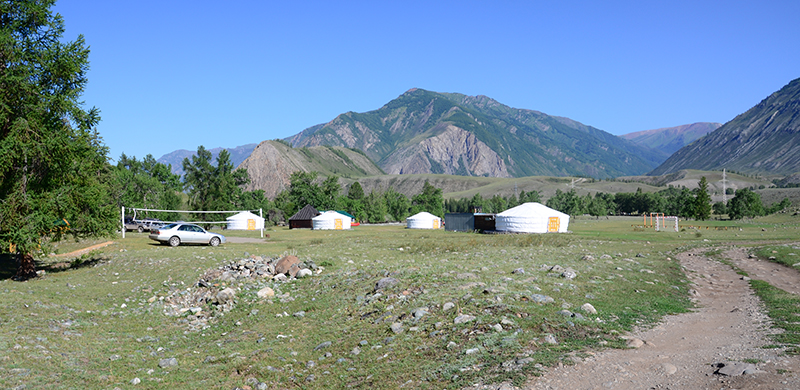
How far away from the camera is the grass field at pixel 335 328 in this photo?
9188 mm

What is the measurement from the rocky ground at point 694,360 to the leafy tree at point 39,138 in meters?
21.4

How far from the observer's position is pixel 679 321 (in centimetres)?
1160

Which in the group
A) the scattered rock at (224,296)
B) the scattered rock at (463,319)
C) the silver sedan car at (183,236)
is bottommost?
the scattered rock at (224,296)

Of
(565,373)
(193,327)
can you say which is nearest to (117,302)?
(193,327)

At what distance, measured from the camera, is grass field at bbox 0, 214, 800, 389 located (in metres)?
9.19

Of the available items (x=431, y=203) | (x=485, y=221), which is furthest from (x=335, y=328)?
(x=431, y=203)

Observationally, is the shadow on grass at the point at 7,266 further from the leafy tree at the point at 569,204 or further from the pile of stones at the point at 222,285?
the leafy tree at the point at 569,204

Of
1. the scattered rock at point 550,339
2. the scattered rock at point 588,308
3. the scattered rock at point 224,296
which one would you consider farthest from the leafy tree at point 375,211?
the scattered rock at point 550,339

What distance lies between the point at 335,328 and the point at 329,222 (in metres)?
81.3

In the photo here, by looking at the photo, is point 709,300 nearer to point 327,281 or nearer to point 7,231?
point 327,281

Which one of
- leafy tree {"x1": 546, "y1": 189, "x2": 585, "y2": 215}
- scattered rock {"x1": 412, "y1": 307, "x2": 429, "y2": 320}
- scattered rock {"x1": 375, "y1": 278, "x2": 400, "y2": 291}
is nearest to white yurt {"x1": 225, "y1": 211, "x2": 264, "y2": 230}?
scattered rock {"x1": 375, "y1": 278, "x2": 400, "y2": 291}

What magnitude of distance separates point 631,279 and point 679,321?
5831 millimetres

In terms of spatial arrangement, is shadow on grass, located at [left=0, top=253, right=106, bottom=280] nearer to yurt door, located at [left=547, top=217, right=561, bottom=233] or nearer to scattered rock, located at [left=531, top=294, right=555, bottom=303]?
scattered rock, located at [left=531, top=294, right=555, bottom=303]

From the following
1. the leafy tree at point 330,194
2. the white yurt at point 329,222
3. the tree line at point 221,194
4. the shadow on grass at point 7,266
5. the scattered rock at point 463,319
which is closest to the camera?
the scattered rock at point 463,319
